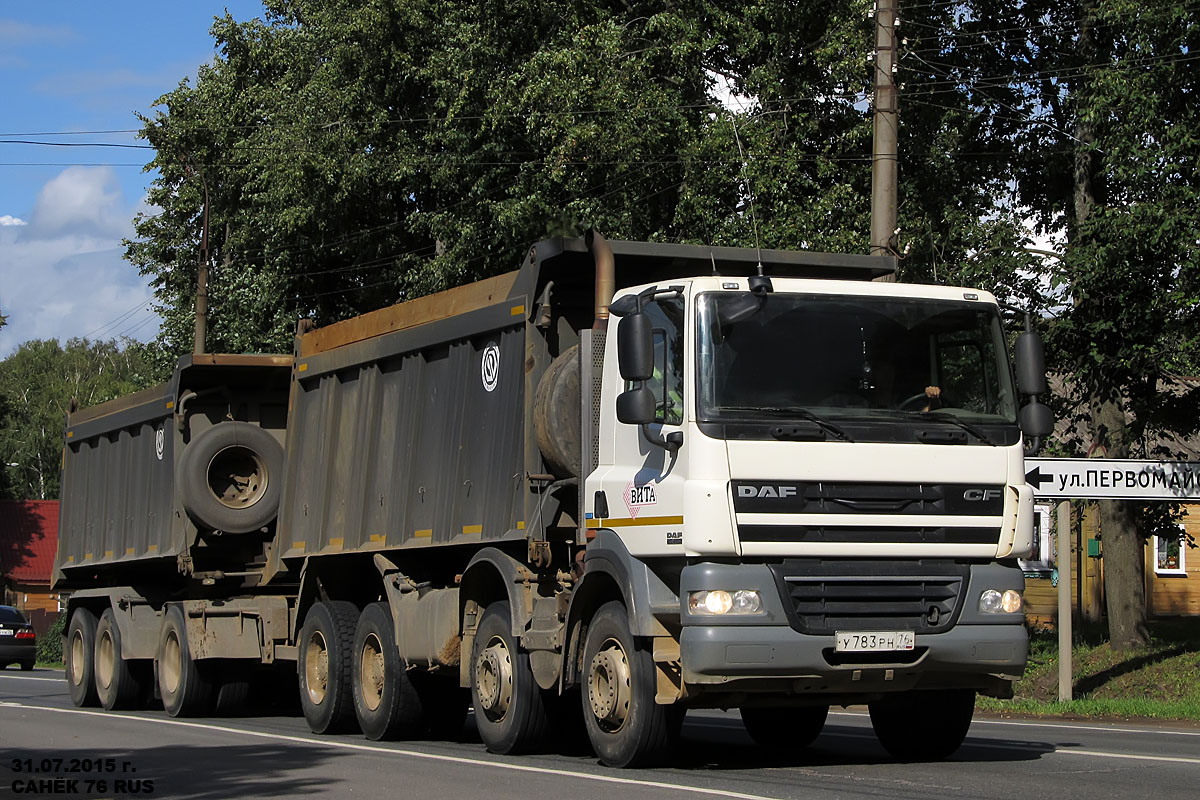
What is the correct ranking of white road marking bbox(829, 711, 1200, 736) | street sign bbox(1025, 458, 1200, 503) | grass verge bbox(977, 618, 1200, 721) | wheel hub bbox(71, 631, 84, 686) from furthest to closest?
wheel hub bbox(71, 631, 84, 686)
grass verge bbox(977, 618, 1200, 721)
street sign bbox(1025, 458, 1200, 503)
white road marking bbox(829, 711, 1200, 736)

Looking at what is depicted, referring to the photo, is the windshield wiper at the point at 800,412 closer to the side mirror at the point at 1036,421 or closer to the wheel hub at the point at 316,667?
the side mirror at the point at 1036,421

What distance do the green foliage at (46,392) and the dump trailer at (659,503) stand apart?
3048 inches

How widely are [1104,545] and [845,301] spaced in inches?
680

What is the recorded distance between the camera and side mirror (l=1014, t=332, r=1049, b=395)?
407 inches

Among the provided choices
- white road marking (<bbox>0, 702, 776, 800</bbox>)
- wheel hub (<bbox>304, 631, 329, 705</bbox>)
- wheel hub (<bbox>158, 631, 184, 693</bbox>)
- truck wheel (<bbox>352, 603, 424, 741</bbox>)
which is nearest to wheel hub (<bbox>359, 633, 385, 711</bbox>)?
truck wheel (<bbox>352, 603, 424, 741</bbox>)

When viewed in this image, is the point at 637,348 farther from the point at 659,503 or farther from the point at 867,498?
the point at 867,498

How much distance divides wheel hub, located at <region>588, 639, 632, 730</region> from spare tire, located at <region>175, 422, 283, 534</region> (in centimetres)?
717

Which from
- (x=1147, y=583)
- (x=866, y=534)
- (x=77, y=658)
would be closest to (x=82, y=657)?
(x=77, y=658)

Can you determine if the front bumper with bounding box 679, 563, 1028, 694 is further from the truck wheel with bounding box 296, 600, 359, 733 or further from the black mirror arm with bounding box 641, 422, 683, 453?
the truck wheel with bounding box 296, 600, 359, 733

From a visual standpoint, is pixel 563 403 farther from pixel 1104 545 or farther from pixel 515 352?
pixel 1104 545

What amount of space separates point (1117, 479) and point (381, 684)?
8.72 metres

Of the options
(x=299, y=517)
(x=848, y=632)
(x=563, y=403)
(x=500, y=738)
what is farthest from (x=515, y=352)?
(x=299, y=517)

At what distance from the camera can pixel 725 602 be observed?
9.45 metres

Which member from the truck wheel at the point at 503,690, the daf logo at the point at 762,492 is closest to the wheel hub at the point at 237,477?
the truck wheel at the point at 503,690
